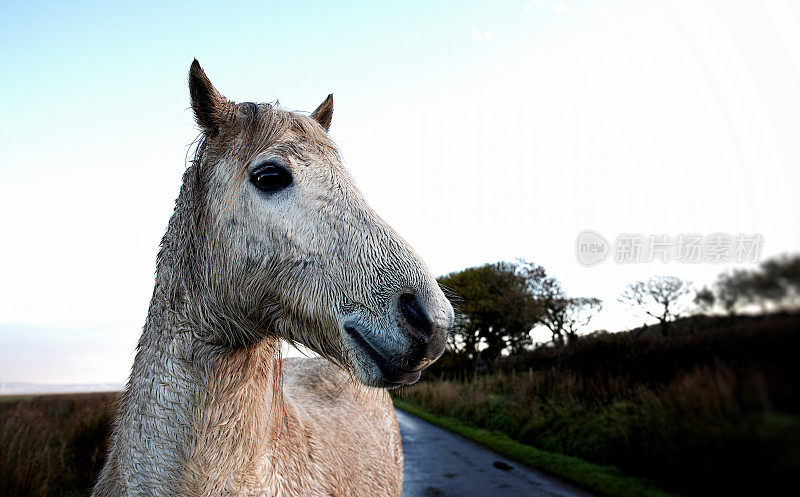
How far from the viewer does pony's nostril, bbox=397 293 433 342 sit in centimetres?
196

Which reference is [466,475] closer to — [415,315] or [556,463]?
[556,463]

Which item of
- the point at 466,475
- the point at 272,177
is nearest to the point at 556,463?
the point at 466,475

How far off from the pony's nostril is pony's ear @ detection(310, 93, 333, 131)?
2118 mm

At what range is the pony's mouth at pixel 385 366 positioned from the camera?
201 centimetres

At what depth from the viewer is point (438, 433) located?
14102 mm

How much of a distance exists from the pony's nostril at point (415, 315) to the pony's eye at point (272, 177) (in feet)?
3.28

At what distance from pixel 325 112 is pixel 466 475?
7485mm

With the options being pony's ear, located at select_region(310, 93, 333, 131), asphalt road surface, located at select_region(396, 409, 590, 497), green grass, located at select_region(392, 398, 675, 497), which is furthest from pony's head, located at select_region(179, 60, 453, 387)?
asphalt road surface, located at select_region(396, 409, 590, 497)

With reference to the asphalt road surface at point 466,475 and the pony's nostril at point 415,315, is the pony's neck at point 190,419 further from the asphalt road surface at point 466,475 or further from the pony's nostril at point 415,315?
the asphalt road surface at point 466,475

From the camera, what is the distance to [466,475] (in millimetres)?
8484

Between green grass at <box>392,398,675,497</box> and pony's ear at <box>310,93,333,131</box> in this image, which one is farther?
green grass at <box>392,398,675,497</box>

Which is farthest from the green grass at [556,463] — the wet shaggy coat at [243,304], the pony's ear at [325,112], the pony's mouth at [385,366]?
the pony's ear at [325,112]

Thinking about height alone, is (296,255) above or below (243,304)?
above

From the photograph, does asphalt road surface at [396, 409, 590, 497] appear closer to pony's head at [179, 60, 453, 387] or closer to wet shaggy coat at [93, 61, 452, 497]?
wet shaggy coat at [93, 61, 452, 497]
